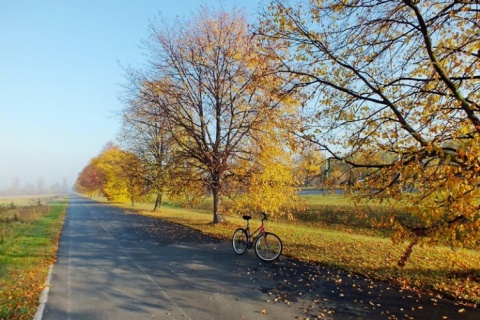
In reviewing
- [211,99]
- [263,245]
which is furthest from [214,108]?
[263,245]

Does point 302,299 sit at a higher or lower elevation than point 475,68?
lower

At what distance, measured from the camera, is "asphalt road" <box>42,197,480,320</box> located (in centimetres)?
520

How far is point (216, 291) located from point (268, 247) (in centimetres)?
286

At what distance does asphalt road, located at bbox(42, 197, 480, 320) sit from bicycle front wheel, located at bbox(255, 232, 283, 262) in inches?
9.8

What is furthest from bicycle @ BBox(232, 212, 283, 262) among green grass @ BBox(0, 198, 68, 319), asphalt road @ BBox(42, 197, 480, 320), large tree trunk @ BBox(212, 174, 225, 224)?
large tree trunk @ BBox(212, 174, 225, 224)

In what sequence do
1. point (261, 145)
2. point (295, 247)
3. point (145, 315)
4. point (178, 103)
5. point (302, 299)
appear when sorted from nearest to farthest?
1. point (145, 315)
2. point (302, 299)
3. point (295, 247)
4. point (261, 145)
5. point (178, 103)

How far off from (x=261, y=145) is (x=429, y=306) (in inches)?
396

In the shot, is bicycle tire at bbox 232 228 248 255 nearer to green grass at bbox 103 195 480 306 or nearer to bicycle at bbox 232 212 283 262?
bicycle at bbox 232 212 283 262

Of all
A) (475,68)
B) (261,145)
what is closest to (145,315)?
(475,68)

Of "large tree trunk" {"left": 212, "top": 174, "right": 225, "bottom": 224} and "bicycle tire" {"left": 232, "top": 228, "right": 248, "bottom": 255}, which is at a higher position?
"large tree trunk" {"left": 212, "top": 174, "right": 225, "bottom": 224}

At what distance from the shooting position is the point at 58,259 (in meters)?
9.48

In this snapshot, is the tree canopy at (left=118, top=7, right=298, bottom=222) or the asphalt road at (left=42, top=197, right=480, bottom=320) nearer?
the asphalt road at (left=42, top=197, right=480, bottom=320)

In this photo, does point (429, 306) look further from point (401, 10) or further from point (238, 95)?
point (238, 95)

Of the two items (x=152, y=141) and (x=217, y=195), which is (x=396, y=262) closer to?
(x=217, y=195)
